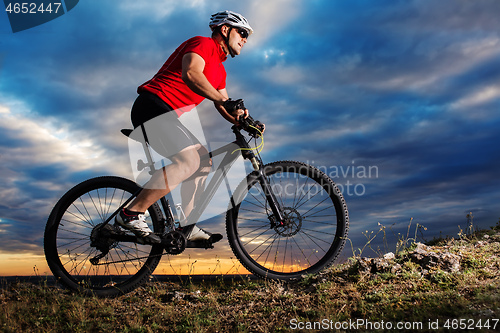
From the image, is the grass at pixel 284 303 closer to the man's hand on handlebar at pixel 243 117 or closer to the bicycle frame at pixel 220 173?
the bicycle frame at pixel 220 173

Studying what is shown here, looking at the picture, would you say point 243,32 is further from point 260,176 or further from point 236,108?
point 260,176

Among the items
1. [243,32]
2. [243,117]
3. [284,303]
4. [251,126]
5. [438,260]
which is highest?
[243,32]

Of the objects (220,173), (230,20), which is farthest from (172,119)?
(230,20)

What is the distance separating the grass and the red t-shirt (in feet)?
8.28

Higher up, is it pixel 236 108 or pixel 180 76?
pixel 180 76

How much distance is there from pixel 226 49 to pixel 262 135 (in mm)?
1333

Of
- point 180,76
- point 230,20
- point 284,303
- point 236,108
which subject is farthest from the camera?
point 230,20

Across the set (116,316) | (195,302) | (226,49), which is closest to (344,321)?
(195,302)

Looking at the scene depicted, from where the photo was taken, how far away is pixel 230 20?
4.73 metres

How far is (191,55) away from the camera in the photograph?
426 cm

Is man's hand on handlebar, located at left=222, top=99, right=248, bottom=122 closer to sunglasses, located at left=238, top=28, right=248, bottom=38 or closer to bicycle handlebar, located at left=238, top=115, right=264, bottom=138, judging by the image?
bicycle handlebar, located at left=238, top=115, right=264, bottom=138

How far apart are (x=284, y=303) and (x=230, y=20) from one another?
371 centimetres

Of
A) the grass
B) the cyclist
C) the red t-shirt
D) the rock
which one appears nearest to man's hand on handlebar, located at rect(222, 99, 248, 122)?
the cyclist

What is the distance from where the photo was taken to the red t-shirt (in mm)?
4438
